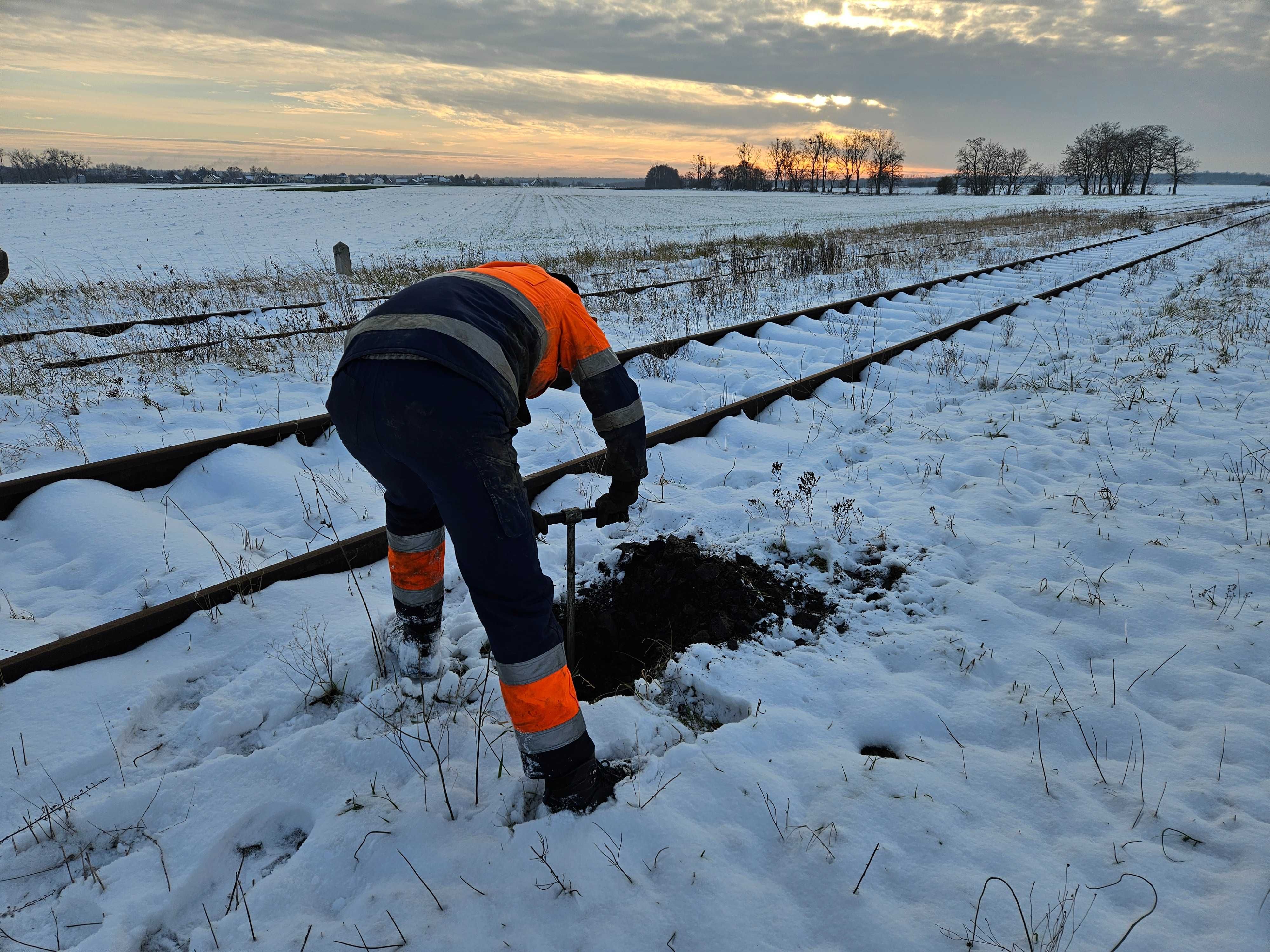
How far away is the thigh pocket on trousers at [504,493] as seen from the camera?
1940 mm

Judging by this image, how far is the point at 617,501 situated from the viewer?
266 centimetres

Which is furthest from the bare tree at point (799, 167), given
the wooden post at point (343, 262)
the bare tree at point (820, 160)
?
the wooden post at point (343, 262)

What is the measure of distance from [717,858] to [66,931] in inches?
73.4

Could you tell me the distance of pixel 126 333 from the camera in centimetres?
884

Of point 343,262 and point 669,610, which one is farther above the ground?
point 343,262

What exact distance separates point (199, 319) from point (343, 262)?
5.82 m

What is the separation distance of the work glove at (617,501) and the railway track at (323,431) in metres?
1.60

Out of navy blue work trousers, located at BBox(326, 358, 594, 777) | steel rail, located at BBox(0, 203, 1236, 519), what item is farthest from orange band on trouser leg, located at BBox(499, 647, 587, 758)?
steel rail, located at BBox(0, 203, 1236, 519)

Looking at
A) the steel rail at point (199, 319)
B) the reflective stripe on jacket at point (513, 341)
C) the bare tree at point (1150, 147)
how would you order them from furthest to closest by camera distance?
the bare tree at point (1150, 147) < the steel rail at point (199, 319) < the reflective stripe on jacket at point (513, 341)

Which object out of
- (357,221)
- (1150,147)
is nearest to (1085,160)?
(1150,147)

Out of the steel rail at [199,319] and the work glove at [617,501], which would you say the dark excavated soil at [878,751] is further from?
the steel rail at [199,319]

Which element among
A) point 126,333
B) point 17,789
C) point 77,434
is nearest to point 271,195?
point 126,333

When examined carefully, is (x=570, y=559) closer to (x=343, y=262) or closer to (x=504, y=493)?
(x=504, y=493)

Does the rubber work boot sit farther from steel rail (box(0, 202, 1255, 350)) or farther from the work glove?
steel rail (box(0, 202, 1255, 350))
